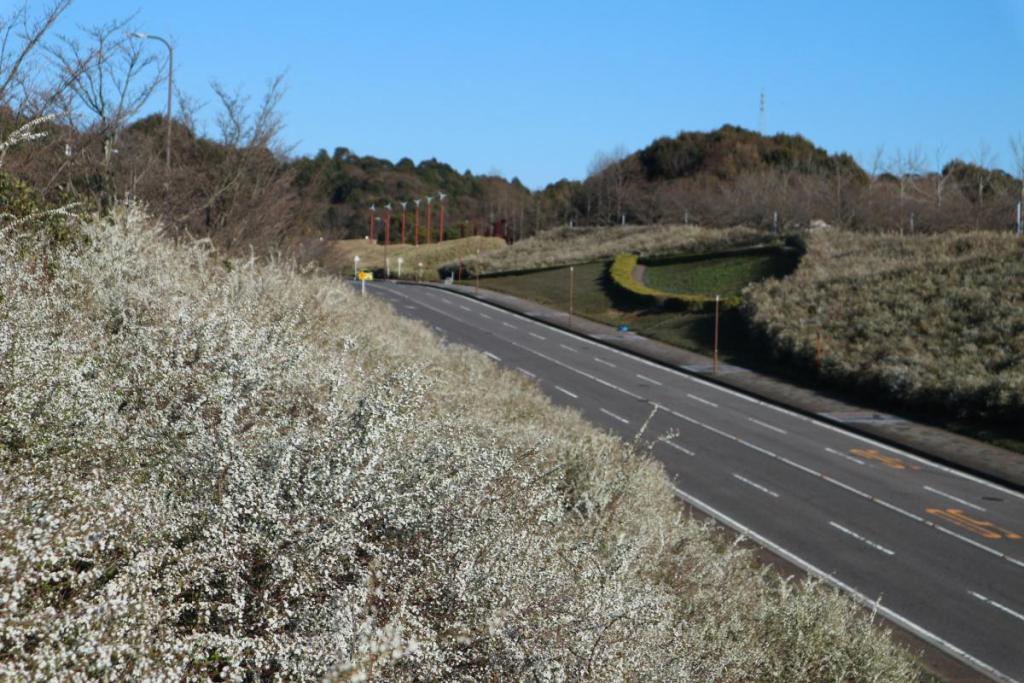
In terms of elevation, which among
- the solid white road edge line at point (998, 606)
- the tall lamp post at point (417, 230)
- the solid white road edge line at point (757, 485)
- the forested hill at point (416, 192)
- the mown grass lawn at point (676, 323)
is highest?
the forested hill at point (416, 192)

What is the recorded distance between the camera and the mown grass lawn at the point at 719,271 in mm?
52594

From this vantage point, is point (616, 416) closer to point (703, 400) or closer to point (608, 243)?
point (703, 400)

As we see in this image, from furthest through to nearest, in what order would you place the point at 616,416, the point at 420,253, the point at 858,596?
the point at 420,253
the point at 616,416
the point at 858,596

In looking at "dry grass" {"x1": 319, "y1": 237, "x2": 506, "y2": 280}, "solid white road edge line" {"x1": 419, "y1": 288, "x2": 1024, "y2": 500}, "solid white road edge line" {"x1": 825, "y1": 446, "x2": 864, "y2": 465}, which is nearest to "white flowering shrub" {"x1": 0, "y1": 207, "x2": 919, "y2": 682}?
"solid white road edge line" {"x1": 419, "y1": 288, "x2": 1024, "y2": 500}

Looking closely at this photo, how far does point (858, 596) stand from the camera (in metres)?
13.2

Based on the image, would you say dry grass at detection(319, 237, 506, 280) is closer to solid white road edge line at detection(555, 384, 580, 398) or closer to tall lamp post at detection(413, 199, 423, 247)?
tall lamp post at detection(413, 199, 423, 247)

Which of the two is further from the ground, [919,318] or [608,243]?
[608,243]

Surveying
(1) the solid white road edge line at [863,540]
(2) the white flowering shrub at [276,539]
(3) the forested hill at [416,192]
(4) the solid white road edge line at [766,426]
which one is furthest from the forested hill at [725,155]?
(2) the white flowering shrub at [276,539]

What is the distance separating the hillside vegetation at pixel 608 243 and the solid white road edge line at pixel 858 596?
47.9m

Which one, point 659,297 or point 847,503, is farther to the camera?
point 659,297

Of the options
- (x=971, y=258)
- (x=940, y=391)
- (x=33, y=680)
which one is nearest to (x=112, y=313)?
(x=33, y=680)

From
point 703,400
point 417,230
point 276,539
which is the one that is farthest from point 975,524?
point 417,230

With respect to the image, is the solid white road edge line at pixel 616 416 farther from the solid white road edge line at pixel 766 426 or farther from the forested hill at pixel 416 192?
the forested hill at pixel 416 192

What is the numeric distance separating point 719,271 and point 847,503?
121ft
